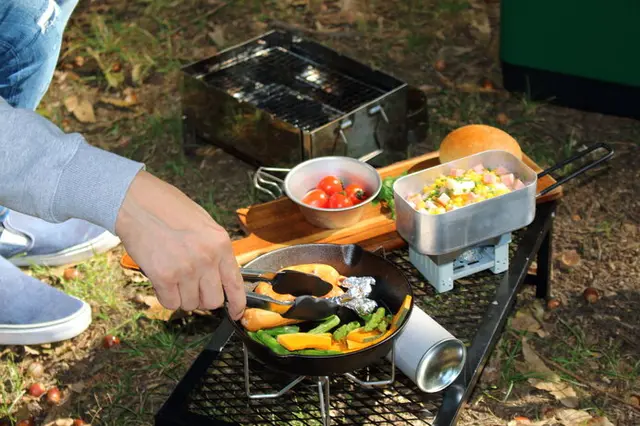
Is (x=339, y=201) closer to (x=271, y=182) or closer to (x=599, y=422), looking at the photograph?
(x=271, y=182)

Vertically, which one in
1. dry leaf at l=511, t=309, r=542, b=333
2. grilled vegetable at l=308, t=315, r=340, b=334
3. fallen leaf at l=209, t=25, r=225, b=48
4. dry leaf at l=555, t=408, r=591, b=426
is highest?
grilled vegetable at l=308, t=315, r=340, b=334

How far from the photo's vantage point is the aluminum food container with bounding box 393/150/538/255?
9.64 ft

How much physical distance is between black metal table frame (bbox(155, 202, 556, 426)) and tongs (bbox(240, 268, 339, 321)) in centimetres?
35

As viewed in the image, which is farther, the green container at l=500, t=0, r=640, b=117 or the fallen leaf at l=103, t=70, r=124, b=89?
the fallen leaf at l=103, t=70, r=124, b=89

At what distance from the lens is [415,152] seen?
4844 millimetres

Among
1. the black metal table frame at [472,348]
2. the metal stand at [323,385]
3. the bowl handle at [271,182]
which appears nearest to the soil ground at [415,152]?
the bowl handle at [271,182]

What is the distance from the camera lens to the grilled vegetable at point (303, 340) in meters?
2.59

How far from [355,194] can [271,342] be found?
3.15 ft

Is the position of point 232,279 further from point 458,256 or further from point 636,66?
point 636,66

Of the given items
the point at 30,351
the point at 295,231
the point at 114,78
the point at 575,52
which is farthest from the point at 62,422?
the point at 575,52

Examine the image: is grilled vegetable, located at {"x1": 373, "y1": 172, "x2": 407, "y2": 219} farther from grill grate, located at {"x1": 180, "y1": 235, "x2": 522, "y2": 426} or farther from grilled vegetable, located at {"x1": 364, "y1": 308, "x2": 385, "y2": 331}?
grilled vegetable, located at {"x1": 364, "y1": 308, "x2": 385, "y2": 331}

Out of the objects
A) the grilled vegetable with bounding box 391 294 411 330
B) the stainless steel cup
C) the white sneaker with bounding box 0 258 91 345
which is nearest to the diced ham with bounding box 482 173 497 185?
the stainless steel cup

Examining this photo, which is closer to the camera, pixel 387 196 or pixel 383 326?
pixel 383 326

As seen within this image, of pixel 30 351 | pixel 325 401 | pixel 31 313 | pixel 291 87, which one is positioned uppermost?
pixel 291 87
